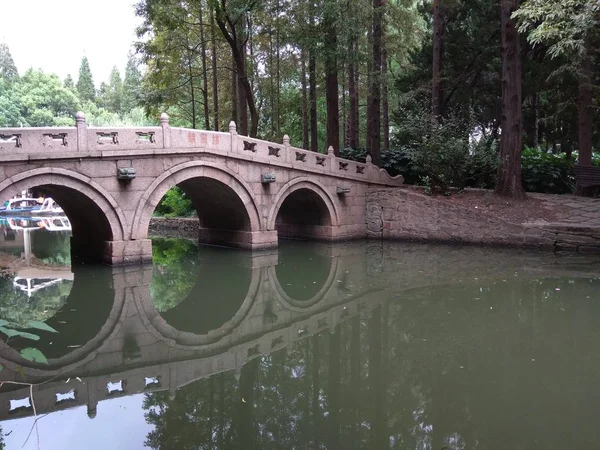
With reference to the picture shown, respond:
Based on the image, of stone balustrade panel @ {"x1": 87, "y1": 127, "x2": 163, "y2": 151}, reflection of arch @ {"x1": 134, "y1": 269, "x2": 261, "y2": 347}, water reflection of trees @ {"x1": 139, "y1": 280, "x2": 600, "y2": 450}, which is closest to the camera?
water reflection of trees @ {"x1": 139, "y1": 280, "x2": 600, "y2": 450}

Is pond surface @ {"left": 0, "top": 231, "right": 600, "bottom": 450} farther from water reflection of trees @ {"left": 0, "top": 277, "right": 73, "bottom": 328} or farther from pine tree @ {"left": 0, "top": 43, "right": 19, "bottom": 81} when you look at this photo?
pine tree @ {"left": 0, "top": 43, "right": 19, "bottom": 81}

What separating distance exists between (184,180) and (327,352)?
24.0 feet

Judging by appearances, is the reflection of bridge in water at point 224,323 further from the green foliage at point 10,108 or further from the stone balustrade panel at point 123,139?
the green foliage at point 10,108

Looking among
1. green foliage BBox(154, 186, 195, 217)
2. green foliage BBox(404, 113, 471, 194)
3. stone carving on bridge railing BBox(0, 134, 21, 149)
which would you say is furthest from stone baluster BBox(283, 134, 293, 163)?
green foliage BBox(154, 186, 195, 217)

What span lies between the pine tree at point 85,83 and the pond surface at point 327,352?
44.6 m

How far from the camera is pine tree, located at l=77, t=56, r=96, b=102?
5122cm

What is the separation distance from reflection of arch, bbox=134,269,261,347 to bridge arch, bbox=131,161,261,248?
8.61 feet

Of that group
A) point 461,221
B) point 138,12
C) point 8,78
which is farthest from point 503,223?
point 8,78

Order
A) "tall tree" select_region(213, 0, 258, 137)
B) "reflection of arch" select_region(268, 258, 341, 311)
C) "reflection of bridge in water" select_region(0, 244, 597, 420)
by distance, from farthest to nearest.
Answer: "tall tree" select_region(213, 0, 258, 137), "reflection of arch" select_region(268, 258, 341, 311), "reflection of bridge in water" select_region(0, 244, 597, 420)

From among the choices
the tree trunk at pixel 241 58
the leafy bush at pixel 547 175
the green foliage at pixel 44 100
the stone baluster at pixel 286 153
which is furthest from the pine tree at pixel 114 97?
the leafy bush at pixel 547 175

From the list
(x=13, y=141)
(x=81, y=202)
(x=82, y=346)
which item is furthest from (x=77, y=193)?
(x=82, y=346)

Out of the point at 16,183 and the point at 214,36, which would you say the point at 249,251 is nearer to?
the point at 16,183

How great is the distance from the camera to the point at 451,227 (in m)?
14.0

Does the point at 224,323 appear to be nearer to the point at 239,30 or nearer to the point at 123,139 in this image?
the point at 123,139
